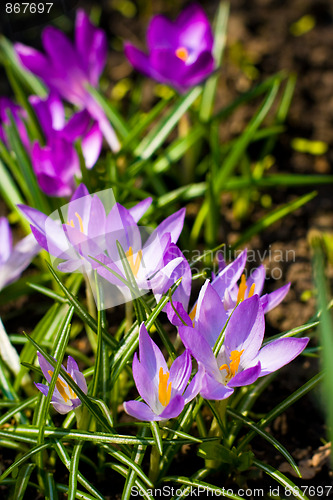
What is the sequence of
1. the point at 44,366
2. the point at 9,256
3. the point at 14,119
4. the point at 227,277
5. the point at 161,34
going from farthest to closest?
the point at 161,34 < the point at 14,119 < the point at 9,256 < the point at 227,277 < the point at 44,366

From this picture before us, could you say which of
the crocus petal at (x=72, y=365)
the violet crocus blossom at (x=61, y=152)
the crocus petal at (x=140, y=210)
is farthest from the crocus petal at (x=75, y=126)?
the crocus petal at (x=72, y=365)

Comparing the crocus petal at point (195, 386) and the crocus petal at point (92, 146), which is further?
the crocus petal at point (92, 146)

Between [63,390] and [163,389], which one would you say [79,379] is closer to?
[63,390]

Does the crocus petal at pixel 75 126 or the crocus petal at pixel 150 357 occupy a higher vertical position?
the crocus petal at pixel 75 126

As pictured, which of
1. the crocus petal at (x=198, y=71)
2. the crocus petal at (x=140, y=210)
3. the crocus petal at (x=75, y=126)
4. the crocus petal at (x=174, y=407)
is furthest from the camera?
the crocus petal at (x=198, y=71)

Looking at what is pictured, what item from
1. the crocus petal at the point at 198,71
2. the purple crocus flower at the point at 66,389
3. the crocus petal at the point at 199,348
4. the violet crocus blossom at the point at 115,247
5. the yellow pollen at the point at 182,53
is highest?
the yellow pollen at the point at 182,53

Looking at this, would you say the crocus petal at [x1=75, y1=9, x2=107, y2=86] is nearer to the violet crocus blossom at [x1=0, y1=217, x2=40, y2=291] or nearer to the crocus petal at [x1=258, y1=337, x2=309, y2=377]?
the violet crocus blossom at [x1=0, y1=217, x2=40, y2=291]

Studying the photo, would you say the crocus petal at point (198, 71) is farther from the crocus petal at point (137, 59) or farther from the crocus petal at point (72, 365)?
the crocus petal at point (72, 365)

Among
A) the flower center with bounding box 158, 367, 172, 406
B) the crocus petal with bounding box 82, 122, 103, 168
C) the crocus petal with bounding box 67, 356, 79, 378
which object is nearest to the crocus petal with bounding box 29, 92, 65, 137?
the crocus petal with bounding box 82, 122, 103, 168

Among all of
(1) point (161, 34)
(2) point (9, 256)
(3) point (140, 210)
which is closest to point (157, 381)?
(3) point (140, 210)
